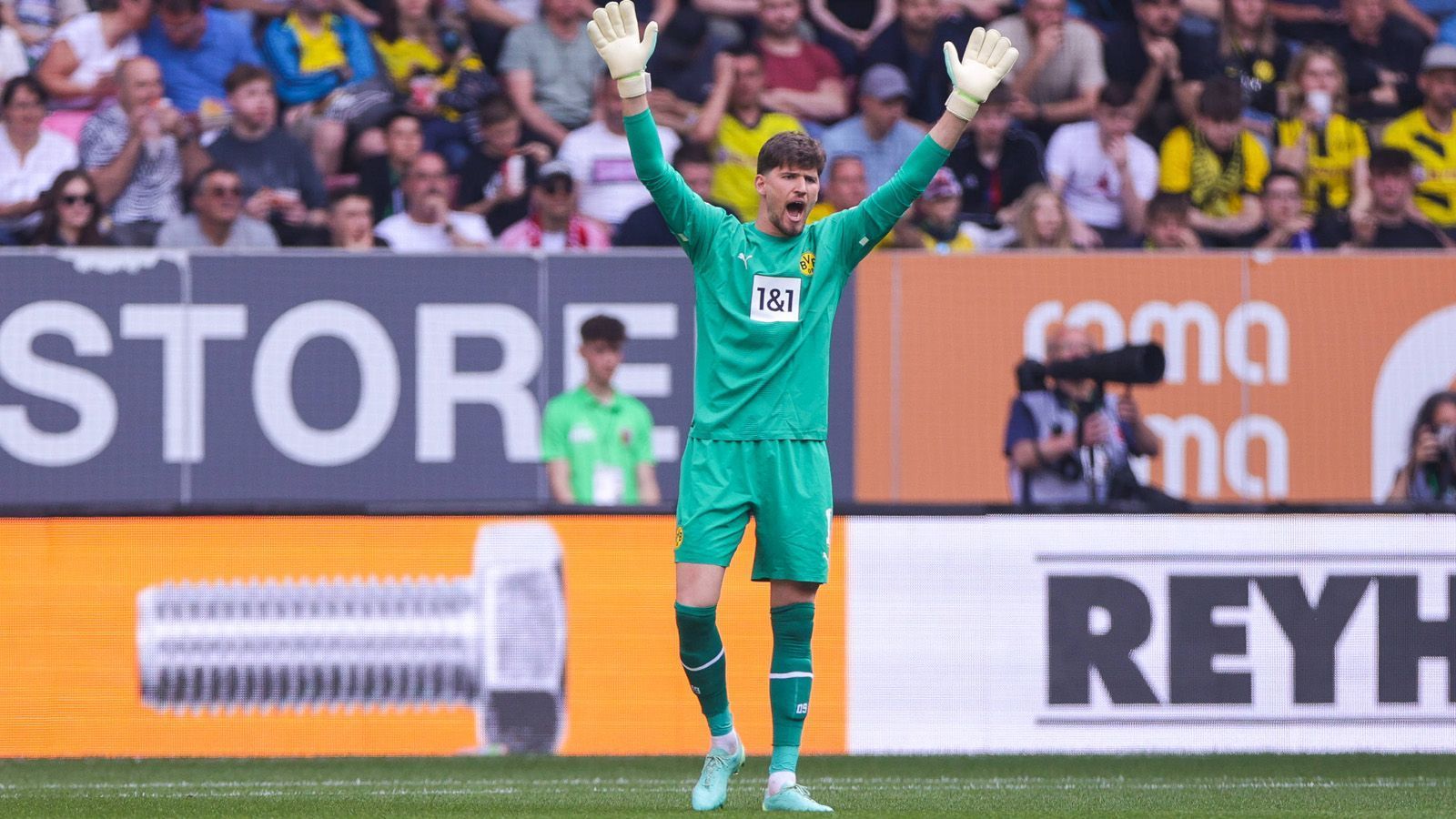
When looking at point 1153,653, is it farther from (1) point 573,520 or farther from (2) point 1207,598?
(1) point 573,520

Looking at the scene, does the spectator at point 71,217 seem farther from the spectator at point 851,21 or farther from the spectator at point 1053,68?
the spectator at point 1053,68

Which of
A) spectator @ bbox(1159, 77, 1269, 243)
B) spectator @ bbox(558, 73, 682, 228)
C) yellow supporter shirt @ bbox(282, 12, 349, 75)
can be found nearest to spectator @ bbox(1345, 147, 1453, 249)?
spectator @ bbox(1159, 77, 1269, 243)

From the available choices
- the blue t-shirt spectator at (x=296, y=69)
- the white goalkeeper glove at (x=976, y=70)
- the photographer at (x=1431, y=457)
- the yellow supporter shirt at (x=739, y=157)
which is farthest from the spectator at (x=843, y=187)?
the white goalkeeper glove at (x=976, y=70)

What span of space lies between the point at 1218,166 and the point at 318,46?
5675mm

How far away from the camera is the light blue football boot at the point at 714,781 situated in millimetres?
6109

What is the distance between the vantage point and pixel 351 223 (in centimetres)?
1242

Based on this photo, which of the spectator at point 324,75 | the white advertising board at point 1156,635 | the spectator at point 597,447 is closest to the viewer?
the white advertising board at point 1156,635

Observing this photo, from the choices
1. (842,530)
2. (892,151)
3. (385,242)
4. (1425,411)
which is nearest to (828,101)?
(892,151)

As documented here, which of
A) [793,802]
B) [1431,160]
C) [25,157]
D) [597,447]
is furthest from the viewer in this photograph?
[1431,160]

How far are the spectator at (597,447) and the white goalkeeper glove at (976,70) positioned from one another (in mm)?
4445

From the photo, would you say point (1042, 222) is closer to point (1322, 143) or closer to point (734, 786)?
point (1322, 143)

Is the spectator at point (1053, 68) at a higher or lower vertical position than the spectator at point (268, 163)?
higher

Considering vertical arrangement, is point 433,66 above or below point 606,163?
above

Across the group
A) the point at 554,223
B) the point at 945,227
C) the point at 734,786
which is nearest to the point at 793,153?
the point at 734,786
